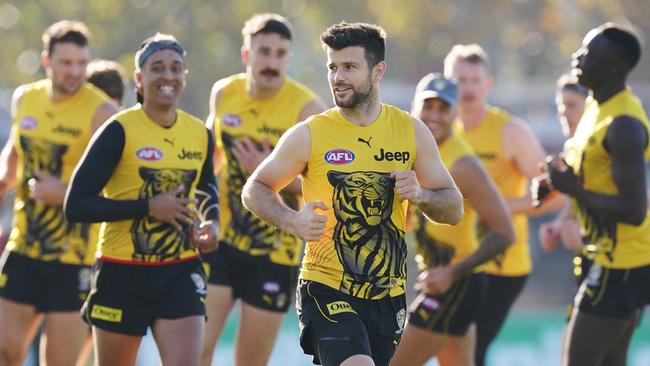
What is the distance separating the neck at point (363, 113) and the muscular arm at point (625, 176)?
6.03 feet

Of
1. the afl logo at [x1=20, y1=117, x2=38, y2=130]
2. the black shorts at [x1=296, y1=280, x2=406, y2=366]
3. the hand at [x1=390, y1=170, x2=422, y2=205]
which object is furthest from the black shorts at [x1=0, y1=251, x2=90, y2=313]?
the hand at [x1=390, y1=170, x2=422, y2=205]

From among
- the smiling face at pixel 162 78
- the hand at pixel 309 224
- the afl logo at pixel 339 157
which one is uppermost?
the smiling face at pixel 162 78

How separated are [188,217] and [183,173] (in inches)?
11.1

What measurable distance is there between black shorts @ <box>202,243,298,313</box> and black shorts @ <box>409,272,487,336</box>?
36.4 inches

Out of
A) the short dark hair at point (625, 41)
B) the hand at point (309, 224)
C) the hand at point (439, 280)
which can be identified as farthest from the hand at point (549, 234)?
the hand at point (309, 224)

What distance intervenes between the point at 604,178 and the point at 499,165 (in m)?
2.62

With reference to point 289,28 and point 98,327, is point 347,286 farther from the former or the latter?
point 289,28

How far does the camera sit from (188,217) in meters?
8.43

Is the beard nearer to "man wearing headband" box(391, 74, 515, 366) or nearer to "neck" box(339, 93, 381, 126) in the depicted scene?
"neck" box(339, 93, 381, 126)

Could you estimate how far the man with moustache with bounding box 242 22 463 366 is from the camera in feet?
24.3

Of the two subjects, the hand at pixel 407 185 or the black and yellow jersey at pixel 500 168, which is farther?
the black and yellow jersey at pixel 500 168

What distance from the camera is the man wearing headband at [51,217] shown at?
32.7ft

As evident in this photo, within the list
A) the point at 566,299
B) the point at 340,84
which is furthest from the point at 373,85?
the point at 566,299

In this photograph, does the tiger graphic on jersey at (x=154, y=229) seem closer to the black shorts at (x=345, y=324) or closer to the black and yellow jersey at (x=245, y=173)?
the black shorts at (x=345, y=324)
